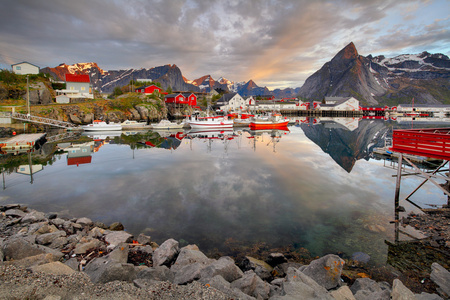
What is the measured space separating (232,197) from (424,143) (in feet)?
31.9

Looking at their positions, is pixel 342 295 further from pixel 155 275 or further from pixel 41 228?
pixel 41 228

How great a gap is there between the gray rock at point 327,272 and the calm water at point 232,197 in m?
2.51

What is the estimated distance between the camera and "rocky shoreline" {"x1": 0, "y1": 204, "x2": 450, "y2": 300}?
4.38m

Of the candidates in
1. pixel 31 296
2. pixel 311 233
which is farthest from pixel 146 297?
pixel 311 233

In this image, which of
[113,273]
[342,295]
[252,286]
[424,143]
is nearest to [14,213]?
[113,273]

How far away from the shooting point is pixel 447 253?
8.15m

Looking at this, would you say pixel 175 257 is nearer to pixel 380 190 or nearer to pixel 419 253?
pixel 419 253

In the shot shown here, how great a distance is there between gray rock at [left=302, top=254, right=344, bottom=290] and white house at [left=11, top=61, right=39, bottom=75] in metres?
79.1

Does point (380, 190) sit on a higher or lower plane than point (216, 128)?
lower

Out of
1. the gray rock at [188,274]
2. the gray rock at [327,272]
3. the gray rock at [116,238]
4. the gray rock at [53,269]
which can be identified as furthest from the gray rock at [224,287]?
the gray rock at [116,238]

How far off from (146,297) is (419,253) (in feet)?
29.9

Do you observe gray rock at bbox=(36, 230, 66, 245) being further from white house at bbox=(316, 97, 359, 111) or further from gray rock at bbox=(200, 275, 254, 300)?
white house at bbox=(316, 97, 359, 111)

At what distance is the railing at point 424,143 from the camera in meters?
10.4

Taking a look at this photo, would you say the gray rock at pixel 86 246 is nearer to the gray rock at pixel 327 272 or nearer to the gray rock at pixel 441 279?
the gray rock at pixel 327 272
